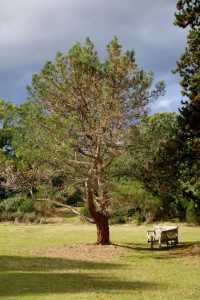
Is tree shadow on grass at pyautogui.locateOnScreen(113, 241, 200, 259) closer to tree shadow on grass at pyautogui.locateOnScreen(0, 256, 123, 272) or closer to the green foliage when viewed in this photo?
the green foliage

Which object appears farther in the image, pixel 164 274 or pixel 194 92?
pixel 194 92

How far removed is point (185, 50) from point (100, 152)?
601cm

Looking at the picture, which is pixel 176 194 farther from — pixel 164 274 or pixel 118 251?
pixel 164 274

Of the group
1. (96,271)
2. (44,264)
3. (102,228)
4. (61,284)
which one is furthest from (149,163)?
(61,284)

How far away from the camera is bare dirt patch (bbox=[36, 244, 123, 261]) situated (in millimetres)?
20969

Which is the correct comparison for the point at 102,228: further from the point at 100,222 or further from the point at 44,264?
the point at 44,264

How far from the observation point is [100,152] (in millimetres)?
23859

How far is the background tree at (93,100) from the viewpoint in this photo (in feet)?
74.3

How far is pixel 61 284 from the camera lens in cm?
1354

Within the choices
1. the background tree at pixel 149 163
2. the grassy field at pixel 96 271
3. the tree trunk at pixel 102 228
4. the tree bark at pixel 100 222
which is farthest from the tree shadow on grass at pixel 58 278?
the background tree at pixel 149 163

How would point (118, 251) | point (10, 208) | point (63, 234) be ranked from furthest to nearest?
point (10, 208) → point (63, 234) → point (118, 251)

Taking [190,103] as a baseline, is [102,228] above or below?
below

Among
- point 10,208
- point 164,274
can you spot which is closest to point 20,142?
point 164,274

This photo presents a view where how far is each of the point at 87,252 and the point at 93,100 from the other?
6.72 metres
